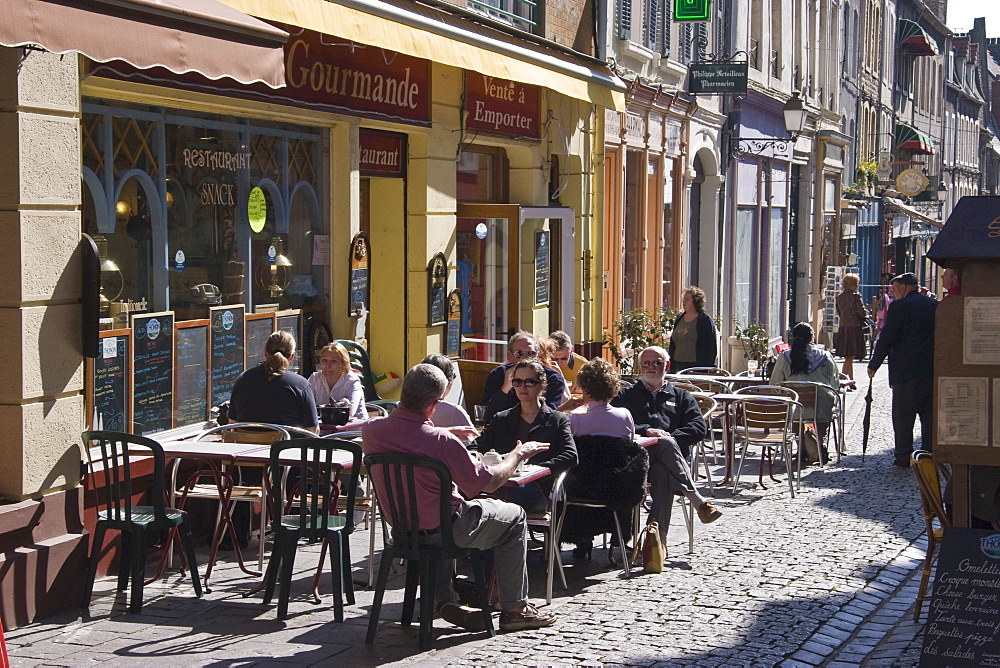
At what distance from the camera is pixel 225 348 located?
31.6 ft

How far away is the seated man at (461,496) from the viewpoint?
6.54 m

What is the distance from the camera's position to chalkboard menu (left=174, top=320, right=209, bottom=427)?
29.7 ft

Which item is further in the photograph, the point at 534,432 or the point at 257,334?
the point at 257,334

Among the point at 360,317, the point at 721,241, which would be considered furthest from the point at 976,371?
the point at 721,241

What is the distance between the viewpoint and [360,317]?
11.6 m

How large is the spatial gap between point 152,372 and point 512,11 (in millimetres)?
7663

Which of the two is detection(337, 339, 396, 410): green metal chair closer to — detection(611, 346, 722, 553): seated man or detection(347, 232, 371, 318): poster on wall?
detection(347, 232, 371, 318): poster on wall

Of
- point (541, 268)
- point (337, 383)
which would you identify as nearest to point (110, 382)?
point (337, 383)

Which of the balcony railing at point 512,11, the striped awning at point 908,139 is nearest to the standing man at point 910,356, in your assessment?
the balcony railing at point 512,11

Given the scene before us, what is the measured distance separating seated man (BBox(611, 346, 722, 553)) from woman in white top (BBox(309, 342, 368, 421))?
1801 mm

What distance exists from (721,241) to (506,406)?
1459 centimetres

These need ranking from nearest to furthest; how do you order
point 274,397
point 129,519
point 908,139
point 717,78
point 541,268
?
point 129,519
point 274,397
point 541,268
point 717,78
point 908,139

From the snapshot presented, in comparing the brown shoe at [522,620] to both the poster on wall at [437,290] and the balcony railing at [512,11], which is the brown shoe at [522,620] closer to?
the poster on wall at [437,290]

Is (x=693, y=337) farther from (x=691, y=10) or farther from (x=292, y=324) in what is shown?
(x=691, y=10)
